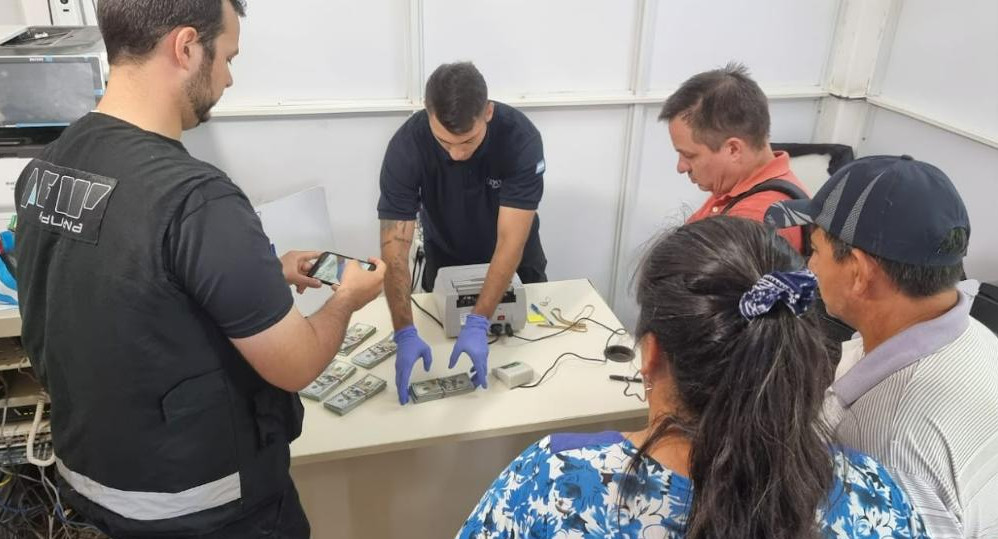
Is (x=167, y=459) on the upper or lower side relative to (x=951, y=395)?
lower

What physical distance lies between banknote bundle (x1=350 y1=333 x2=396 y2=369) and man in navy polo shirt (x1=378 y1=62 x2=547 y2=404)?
0.07m

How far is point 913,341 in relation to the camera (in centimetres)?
106

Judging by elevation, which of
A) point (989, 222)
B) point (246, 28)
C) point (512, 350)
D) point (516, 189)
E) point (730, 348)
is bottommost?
point (512, 350)

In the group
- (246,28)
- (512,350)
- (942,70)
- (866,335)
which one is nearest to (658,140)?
(942,70)

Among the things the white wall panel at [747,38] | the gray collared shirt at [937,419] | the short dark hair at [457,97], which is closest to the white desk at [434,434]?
the short dark hair at [457,97]

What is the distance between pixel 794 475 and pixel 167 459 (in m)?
0.97

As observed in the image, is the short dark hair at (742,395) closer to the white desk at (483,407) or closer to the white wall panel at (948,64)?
the white desk at (483,407)

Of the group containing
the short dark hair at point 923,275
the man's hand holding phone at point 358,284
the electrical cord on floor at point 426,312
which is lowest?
the electrical cord on floor at point 426,312

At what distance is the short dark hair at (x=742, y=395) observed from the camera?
766 mm

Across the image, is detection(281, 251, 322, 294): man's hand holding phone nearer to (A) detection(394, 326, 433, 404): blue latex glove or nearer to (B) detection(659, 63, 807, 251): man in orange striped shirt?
(A) detection(394, 326, 433, 404): blue latex glove

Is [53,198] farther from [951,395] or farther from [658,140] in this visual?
[658,140]

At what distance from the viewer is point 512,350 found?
196cm

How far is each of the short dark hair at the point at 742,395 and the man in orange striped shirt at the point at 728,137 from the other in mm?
925

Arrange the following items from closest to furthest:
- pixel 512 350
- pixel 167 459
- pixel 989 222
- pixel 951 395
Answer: pixel 951 395 → pixel 167 459 → pixel 512 350 → pixel 989 222
